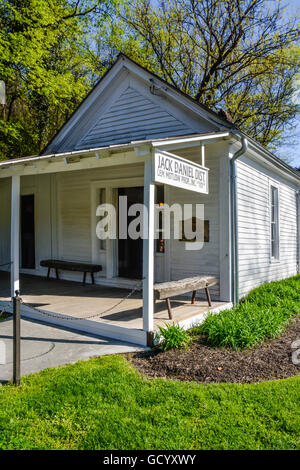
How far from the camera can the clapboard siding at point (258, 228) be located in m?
7.92

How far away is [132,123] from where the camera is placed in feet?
29.3

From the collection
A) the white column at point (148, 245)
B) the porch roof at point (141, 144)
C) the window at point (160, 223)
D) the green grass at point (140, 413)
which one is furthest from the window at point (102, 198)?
the green grass at point (140, 413)

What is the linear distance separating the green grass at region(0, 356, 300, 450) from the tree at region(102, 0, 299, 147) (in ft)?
51.9

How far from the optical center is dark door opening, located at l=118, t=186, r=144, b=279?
9.03 meters

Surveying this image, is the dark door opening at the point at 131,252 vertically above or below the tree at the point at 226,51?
below

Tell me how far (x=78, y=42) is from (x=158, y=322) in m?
16.3

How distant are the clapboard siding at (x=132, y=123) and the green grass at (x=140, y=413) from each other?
578 centimetres

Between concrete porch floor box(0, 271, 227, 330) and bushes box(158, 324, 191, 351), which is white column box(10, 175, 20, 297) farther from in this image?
bushes box(158, 324, 191, 351)

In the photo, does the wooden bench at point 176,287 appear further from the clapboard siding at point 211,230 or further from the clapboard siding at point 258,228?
the clapboard siding at point 258,228

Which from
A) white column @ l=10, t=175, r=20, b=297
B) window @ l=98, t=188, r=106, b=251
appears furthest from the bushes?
window @ l=98, t=188, r=106, b=251

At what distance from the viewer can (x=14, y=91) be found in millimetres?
16266

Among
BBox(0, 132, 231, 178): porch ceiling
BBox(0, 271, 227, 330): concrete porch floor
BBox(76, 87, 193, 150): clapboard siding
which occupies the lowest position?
BBox(0, 271, 227, 330): concrete porch floor

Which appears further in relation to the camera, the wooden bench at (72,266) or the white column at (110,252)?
the white column at (110,252)

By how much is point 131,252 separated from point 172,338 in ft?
14.4
